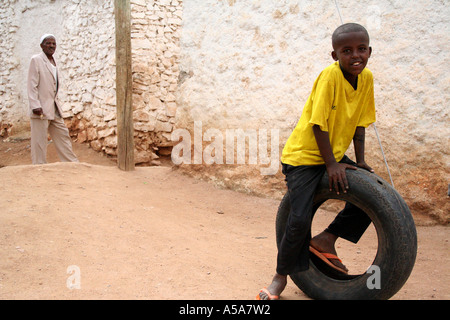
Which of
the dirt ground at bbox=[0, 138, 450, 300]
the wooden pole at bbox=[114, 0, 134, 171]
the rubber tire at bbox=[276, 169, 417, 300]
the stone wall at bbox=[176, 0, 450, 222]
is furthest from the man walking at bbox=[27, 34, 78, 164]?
the rubber tire at bbox=[276, 169, 417, 300]

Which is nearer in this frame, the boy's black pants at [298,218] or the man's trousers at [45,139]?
the boy's black pants at [298,218]

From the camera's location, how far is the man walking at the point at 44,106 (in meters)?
5.99

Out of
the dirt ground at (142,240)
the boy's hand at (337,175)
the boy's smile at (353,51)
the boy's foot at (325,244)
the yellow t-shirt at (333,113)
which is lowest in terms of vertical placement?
the dirt ground at (142,240)

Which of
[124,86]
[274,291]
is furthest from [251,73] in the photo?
[274,291]

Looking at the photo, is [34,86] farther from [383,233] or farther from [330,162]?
[383,233]

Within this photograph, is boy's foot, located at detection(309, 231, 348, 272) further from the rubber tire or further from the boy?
the rubber tire

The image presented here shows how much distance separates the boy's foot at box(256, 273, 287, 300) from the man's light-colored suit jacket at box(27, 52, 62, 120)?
4.68 metres

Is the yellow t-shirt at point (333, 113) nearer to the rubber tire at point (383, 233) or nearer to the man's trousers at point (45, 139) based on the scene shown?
the rubber tire at point (383, 233)

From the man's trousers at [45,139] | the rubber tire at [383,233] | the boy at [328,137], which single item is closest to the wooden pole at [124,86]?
the man's trousers at [45,139]

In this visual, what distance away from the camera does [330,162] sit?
2332 mm

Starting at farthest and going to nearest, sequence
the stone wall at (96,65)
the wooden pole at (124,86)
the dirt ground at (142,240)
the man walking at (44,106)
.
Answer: the stone wall at (96,65) < the man walking at (44,106) < the wooden pole at (124,86) < the dirt ground at (142,240)

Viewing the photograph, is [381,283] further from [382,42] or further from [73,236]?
[382,42]

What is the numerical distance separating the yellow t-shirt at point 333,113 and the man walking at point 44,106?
459 centimetres

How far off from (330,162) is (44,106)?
4.96 m
